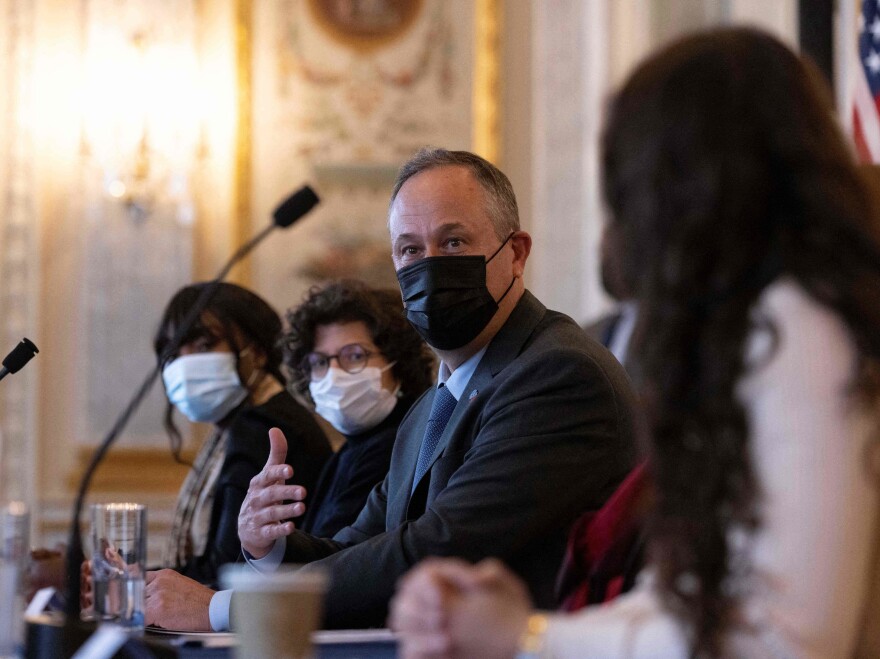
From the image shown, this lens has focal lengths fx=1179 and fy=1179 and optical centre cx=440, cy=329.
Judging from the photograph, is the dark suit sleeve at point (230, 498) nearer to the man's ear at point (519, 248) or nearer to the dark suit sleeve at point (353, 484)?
the dark suit sleeve at point (353, 484)

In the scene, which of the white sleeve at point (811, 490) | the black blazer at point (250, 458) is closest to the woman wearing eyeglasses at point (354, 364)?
the black blazer at point (250, 458)

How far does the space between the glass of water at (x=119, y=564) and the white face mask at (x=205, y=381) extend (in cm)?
206

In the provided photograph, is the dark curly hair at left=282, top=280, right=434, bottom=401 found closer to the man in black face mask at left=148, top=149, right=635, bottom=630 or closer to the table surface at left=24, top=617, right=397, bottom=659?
the man in black face mask at left=148, top=149, right=635, bottom=630

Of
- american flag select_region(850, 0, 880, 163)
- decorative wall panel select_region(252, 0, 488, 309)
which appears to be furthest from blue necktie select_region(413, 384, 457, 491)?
decorative wall panel select_region(252, 0, 488, 309)

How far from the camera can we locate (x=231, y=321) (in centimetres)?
434

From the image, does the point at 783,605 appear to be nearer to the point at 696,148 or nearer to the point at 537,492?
the point at 696,148

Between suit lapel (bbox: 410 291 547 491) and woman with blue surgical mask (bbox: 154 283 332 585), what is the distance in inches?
A: 49.8

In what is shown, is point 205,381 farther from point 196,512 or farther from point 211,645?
point 211,645

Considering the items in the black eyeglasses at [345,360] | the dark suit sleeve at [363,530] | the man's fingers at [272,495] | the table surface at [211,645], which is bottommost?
the dark suit sleeve at [363,530]

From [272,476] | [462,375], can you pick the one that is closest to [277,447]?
[272,476]

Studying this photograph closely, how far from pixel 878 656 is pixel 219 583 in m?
2.56

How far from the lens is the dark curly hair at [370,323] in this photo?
12.8 ft

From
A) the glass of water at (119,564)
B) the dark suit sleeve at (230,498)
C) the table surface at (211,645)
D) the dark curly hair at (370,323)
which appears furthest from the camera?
the dark curly hair at (370,323)

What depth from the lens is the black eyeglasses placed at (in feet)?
12.8
